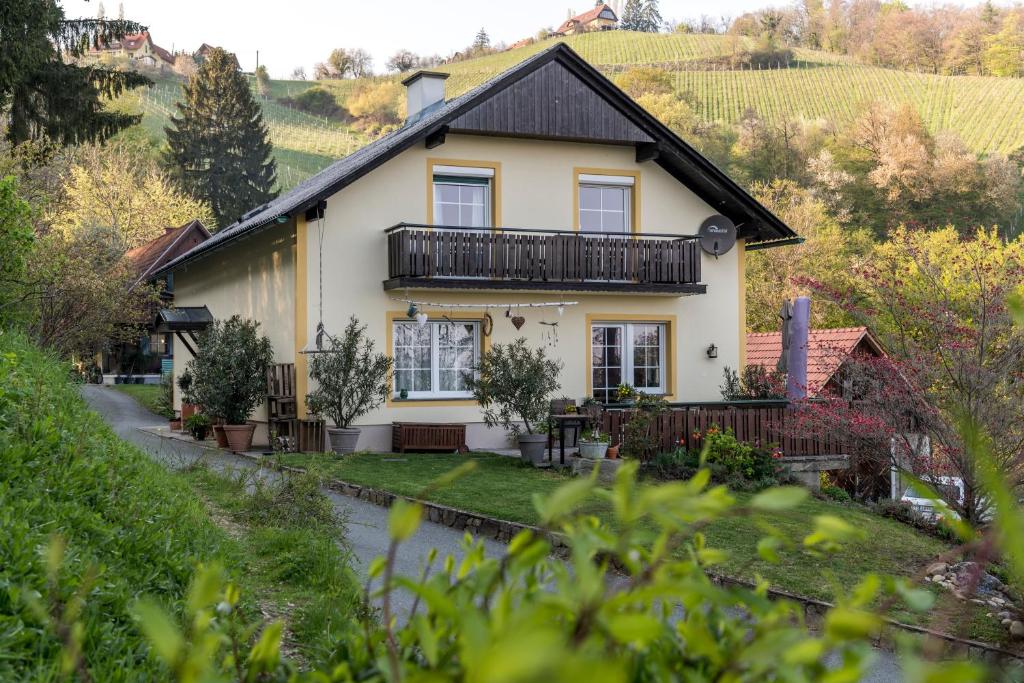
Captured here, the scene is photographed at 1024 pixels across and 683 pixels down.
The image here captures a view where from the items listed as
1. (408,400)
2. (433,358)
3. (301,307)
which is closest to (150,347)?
(301,307)

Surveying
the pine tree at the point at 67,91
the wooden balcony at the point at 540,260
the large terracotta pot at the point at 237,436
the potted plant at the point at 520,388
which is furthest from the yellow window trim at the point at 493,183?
the pine tree at the point at 67,91

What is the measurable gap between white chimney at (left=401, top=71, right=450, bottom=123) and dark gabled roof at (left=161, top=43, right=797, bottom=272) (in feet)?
1.80

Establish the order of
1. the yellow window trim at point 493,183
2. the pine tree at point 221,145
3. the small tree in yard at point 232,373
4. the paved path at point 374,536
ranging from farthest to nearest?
1. the pine tree at point 221,145
2. the yellow window trim at point 493,183
3. the small tree in yard at point 232,373
4. the paved path at point 374,536

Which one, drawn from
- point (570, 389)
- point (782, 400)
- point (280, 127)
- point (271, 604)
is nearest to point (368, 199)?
point (570, 389)

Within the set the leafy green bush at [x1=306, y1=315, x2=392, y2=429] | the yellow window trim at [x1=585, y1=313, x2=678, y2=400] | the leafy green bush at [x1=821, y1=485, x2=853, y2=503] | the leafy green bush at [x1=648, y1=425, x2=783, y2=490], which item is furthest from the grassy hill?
the leafy green bush at [x1=648, y1=425, x2=783, y2=490]

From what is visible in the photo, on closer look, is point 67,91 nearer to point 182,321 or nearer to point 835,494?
point 182,321

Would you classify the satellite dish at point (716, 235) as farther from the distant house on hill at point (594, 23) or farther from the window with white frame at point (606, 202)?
the distant house on hill at point (594, 23)

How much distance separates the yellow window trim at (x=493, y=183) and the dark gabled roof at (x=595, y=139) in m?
0.74

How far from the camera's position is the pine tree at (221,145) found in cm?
5578

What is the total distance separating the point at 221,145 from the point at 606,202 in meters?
41.4

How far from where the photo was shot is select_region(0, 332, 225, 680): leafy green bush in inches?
147

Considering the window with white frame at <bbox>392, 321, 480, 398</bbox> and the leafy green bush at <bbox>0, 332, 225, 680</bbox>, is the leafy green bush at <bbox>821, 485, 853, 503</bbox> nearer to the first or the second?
the window with white frame at <bbox>392, 321, 480, 398</bbox>

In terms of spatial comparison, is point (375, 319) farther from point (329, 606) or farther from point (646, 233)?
point (329, 606)

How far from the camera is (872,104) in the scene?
185ft
